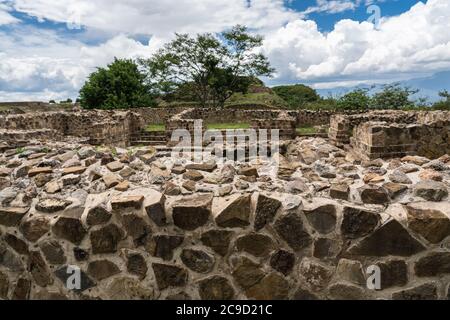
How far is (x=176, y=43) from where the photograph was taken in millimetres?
30359

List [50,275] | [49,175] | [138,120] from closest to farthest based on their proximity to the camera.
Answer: [50,275] < [49,175] < [138,120]

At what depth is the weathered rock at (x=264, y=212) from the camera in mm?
2477

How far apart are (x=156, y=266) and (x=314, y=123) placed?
59.7ft

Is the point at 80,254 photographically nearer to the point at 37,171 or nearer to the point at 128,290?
the point at 128,290

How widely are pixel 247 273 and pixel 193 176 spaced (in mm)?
839

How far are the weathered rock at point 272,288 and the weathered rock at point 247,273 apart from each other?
0.11 ft

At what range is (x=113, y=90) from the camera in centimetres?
2681

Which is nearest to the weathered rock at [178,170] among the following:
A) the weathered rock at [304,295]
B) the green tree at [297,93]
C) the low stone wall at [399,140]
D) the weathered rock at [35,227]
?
the weathered rock at [35,227]

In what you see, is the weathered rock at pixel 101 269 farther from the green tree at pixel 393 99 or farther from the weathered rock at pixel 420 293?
the green tree at pixel 393 99

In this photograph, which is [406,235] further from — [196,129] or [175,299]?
[196,129]

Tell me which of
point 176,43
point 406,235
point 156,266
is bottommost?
point 156,266

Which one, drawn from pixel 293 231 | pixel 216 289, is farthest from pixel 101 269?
pixel 293 231

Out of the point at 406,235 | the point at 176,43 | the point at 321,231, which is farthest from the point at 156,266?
the point at 176,43

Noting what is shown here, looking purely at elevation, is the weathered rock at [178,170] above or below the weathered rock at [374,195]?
above
